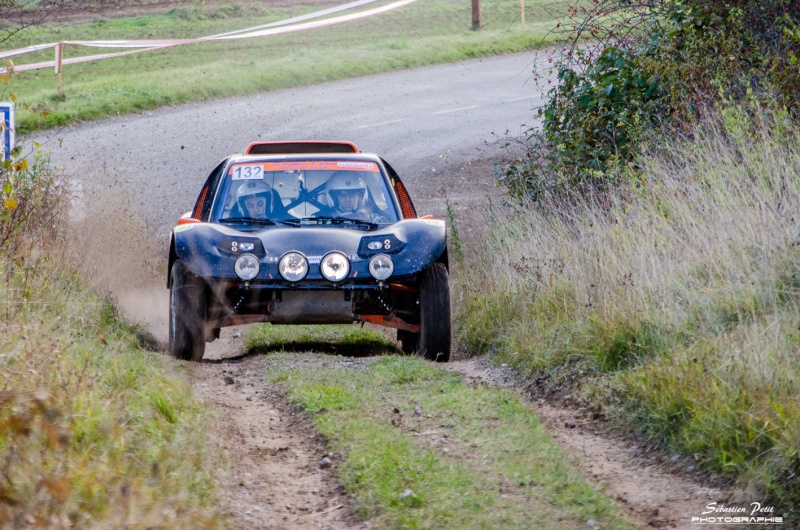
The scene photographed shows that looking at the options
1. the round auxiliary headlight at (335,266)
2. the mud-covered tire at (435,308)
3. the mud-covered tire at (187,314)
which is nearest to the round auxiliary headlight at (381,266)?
the round auxiliary headlight at (335,266)

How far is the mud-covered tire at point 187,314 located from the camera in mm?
7312

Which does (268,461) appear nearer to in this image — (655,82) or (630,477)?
(630,477)

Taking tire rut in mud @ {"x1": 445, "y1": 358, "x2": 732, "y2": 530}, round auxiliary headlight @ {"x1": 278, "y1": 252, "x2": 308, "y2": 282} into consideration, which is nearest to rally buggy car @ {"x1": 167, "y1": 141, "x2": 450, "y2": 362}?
round auxiliary headlight @ {"x1": 278, "y1": 252, "x2": 308, "y2": 282}

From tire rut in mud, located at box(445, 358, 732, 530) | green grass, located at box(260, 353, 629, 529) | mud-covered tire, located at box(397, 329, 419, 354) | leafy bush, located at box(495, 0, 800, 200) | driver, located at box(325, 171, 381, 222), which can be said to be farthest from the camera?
leafy bush, located at box(495, 0, 800, 200)

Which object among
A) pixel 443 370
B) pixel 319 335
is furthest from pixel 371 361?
pixel 319 335

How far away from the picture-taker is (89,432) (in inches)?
175

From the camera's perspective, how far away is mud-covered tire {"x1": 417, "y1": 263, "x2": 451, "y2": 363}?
24.6 ft

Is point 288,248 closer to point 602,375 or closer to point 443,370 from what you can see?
point 443,370

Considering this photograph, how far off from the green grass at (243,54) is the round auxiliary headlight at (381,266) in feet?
21.4

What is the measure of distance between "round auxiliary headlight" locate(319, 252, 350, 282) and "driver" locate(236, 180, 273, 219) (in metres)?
1.13

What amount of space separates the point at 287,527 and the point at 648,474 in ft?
5.81

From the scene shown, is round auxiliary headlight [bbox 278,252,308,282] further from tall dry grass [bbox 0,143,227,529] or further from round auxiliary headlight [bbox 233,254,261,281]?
tall dry grass [bbox 0,143,227,529]

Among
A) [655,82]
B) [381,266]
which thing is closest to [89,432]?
[381,266]

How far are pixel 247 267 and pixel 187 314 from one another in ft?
1.85
